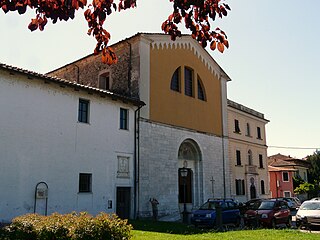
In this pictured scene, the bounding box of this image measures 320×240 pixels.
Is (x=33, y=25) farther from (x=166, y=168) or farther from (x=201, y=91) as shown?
(x=201, y=91)

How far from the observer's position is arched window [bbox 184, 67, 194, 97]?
28.1 meters

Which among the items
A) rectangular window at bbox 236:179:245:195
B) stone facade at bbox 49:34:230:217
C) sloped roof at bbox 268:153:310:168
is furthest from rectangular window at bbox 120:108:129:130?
sloped roof at bbox 268:153:310:168

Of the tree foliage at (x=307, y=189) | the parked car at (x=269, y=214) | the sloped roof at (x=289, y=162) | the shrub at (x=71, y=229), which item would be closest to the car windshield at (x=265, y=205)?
the parked car at (x=269, y=214)

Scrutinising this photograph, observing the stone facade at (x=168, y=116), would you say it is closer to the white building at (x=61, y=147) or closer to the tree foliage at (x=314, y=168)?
the white building at (x=61, y=147)

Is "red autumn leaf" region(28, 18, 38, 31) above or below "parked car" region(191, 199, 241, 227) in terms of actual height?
above

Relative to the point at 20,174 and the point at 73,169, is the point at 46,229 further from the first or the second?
the point at 73,169

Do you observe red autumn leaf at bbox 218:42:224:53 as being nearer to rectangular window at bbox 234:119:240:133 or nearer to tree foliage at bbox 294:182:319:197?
rectangular window at bbox 234:119:240:133

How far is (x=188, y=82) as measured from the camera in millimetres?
28469

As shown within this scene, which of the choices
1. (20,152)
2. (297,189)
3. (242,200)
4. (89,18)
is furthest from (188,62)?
(297,189)

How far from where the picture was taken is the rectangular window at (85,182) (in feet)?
61.2

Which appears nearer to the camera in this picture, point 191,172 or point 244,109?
point 191,172

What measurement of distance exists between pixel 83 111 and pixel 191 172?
1147 centimetres

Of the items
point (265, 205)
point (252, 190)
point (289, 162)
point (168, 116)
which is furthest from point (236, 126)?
point (289, 162)

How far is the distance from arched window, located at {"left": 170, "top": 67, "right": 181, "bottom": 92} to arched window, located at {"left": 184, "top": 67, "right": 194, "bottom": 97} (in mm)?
989
